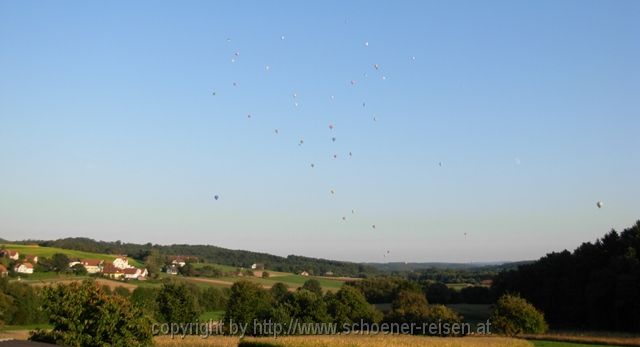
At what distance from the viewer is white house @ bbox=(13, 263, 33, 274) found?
9369cm

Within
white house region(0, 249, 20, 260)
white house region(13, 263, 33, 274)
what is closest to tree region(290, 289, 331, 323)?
white house region(13, 263, 33, 274)

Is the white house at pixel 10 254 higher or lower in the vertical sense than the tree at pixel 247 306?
higher

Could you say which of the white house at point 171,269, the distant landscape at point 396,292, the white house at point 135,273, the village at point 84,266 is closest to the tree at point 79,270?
the village at point 84,266

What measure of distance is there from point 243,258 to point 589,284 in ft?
348

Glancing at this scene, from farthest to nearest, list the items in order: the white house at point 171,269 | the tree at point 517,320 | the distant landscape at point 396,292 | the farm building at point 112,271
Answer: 1. the white house at point 171,269
2. the farm building at point 112,271
3. the distant landscape at point 396,292
4. the tree at point 517,320

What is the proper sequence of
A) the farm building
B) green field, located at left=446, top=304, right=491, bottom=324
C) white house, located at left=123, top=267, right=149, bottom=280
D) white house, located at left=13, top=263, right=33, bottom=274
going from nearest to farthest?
green field, located at left=446, top=304, right=491, bottom=324 → white house, located at left=13, top=263, right=33, bottom=274 → the farm building → white house, located at left=123, top=267, right=149, bottom=280

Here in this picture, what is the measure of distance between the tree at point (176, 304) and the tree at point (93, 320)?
85.4 feet

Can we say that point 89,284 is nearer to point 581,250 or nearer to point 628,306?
point 628,306

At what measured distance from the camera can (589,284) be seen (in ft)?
204

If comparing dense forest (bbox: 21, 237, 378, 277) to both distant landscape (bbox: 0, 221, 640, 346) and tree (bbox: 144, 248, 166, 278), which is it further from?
distant landscape (bbox: 0, 221, 640, 346)

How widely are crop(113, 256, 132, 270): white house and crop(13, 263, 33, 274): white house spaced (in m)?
15.5

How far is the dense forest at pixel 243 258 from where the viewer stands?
14062 cm

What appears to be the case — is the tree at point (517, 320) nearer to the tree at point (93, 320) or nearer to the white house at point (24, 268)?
the tree at point (93, 320)

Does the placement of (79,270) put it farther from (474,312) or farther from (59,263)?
(474,312)
